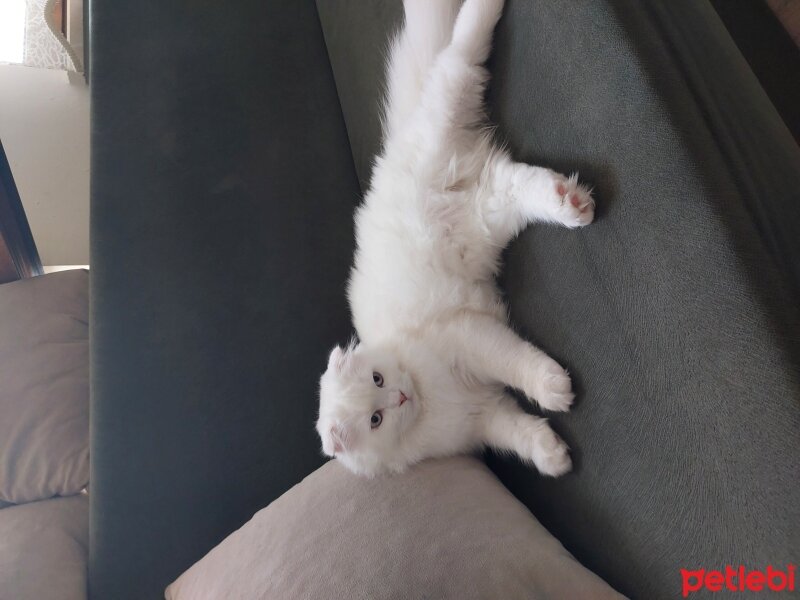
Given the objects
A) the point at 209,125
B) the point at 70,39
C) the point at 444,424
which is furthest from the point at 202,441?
the point at 70,39

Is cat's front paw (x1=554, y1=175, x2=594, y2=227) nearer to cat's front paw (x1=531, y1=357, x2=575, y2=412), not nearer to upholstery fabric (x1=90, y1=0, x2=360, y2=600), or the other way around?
cat's front paw (x1=531, y1=357, x2=575, y2=412)

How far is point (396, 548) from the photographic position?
88 cm

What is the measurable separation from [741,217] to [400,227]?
779 mm

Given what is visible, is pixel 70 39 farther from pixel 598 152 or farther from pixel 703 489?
pixel 703 489

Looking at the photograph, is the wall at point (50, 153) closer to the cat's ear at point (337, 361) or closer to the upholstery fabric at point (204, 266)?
the upholstery fabric at point (204, 266)

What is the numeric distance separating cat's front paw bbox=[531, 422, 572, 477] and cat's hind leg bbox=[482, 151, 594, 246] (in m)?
0.44

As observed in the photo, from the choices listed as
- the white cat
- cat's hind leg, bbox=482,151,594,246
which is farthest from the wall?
cat's hind leg, bbox=482,151,594,246

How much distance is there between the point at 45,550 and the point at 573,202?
1471 millimetres

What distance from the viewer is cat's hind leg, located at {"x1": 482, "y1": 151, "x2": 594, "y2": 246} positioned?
900 millimetres

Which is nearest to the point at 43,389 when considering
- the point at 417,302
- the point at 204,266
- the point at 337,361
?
the point at 204,266

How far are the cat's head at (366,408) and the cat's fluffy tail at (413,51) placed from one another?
656mm

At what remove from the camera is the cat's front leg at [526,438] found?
3.39 ft

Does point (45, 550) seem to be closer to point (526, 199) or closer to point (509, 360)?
point (509, 360)

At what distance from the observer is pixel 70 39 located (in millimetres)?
2760
